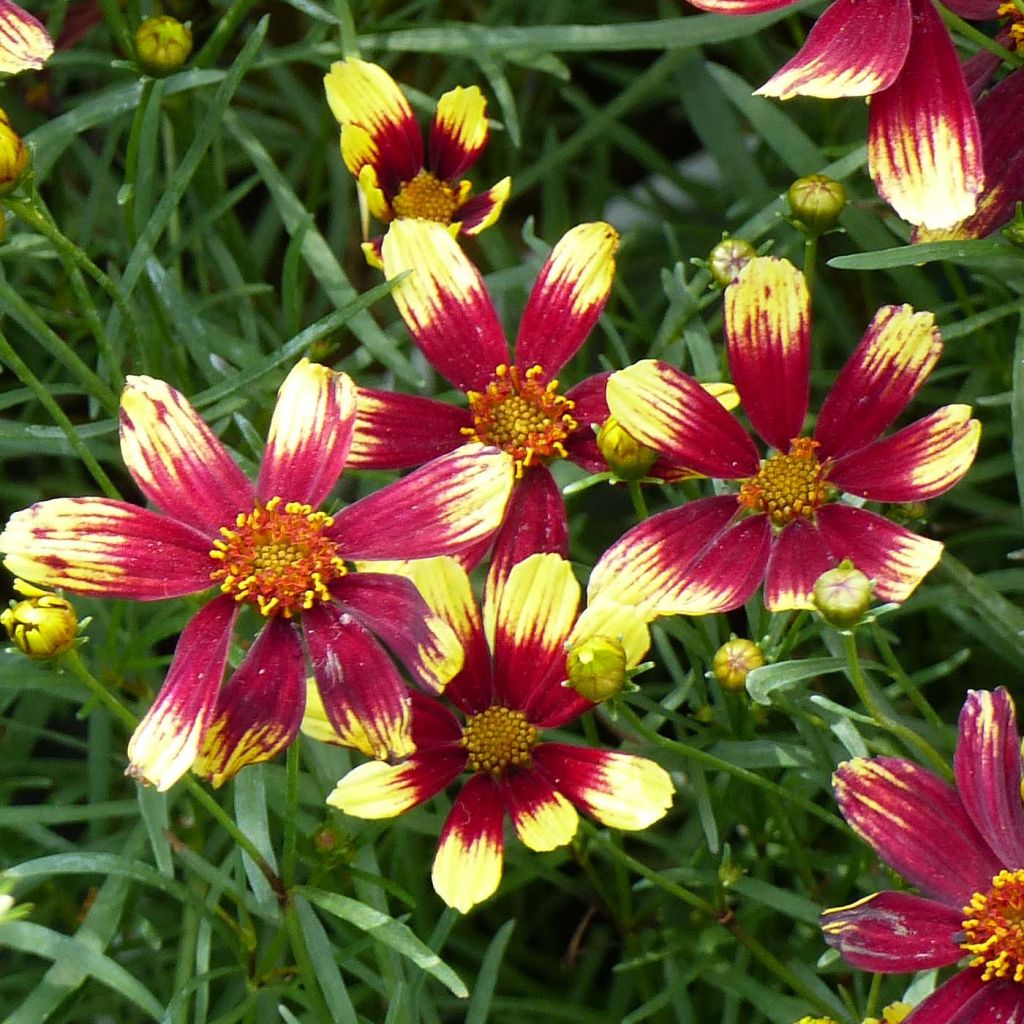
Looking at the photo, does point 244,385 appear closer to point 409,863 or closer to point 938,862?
point 409,863

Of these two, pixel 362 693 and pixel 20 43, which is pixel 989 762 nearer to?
pixel 362 693

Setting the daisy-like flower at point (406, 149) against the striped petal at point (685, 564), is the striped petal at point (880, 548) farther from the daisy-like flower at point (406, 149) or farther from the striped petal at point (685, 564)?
the daisy-like flower at point (406, 149)

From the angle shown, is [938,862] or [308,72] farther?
[308,72]

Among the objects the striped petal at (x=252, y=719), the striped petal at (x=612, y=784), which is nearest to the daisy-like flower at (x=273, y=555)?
the striped petal at (x=252, y=719)

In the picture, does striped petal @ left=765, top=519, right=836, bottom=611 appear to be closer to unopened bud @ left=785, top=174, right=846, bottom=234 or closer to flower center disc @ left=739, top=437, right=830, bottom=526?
flower center disc @ left=739, top=437, right=830, bottom=526

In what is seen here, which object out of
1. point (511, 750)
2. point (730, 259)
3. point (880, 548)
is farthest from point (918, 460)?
point (511, 750)

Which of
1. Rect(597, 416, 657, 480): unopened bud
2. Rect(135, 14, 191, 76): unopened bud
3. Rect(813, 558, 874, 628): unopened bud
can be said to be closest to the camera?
Rect(813, 558, 874, 628): unopened bud

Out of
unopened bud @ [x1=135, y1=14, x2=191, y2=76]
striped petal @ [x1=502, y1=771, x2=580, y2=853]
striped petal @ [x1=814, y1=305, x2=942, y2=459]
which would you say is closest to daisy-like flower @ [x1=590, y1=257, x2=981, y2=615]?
striped petal @ [x1=814, y1=305, x2=942, y2=459]

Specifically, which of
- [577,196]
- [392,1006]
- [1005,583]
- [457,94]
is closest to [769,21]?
[457,94]
